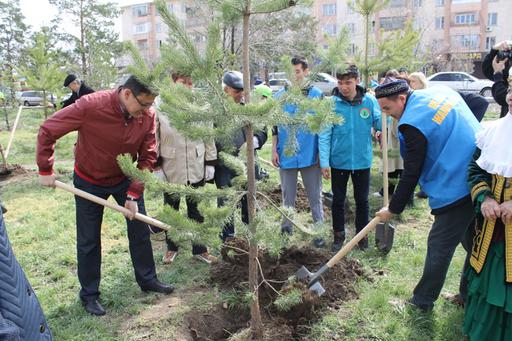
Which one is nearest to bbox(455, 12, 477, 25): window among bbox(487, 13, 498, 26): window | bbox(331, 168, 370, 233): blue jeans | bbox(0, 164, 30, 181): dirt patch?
bbox(487, 13, 498, 26): window

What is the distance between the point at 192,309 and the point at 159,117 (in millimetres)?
1733

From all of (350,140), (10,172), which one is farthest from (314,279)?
(10,172)

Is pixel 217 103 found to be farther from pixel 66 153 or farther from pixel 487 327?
pixel 66 153

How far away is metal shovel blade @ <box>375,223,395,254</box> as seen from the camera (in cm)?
430

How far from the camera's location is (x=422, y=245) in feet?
15.0

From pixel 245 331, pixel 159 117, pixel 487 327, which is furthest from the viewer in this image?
pixel 159 117

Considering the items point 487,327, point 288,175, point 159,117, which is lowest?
point 487,327

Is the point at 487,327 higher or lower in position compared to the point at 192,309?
higher

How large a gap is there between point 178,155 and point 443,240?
2361mm

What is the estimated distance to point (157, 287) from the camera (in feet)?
12.0

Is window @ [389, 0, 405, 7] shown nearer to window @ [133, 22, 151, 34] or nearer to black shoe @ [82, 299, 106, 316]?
window @ [133, 22, 151, 34]

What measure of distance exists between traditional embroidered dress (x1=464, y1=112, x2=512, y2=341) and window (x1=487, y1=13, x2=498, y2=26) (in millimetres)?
42818

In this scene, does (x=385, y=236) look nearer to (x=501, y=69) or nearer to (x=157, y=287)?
(x=501, y=69)

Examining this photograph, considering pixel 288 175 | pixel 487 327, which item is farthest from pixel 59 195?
pixel 487 327
